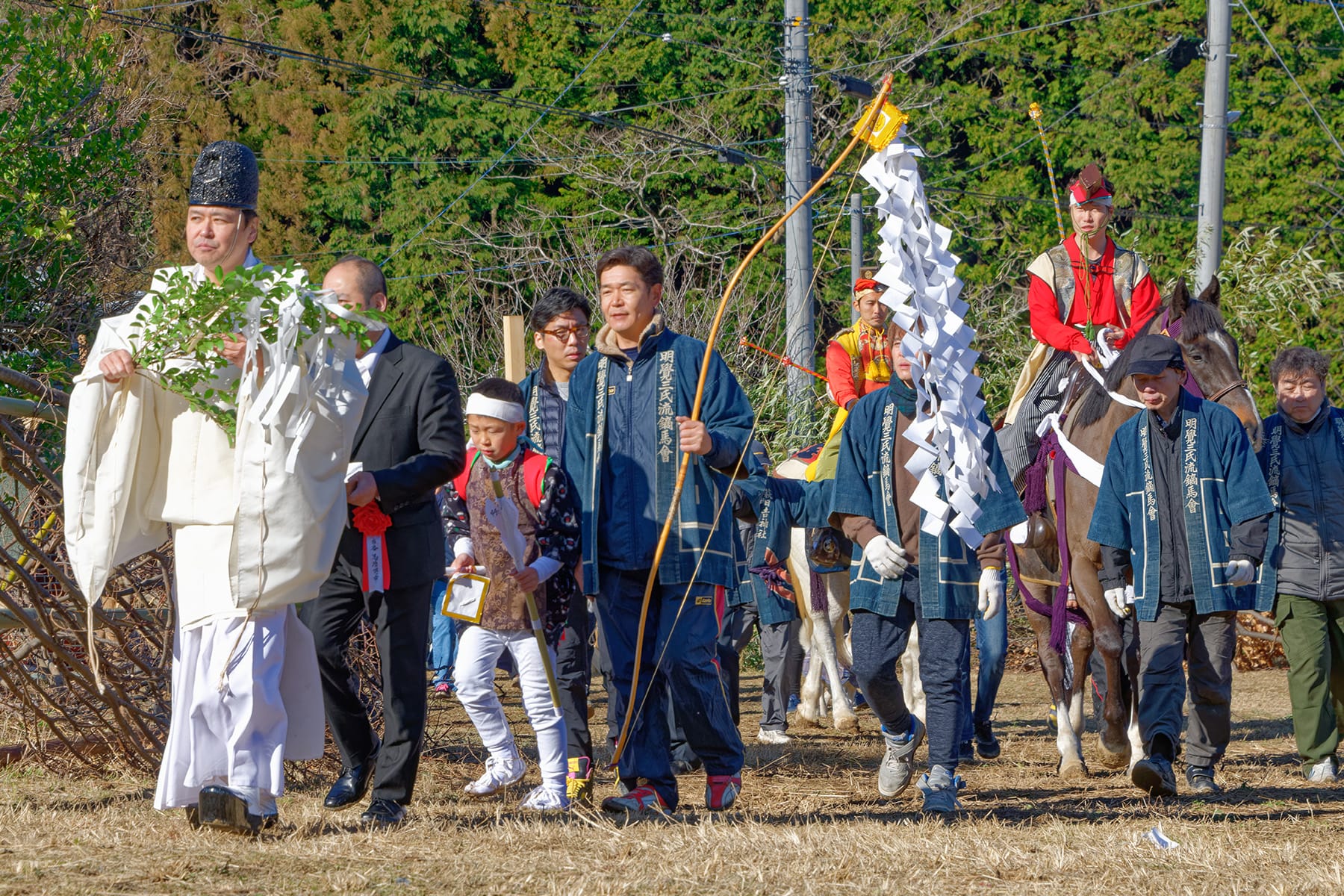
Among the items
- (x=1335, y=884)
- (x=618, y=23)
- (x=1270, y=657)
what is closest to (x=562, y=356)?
(x=1335, y=884)

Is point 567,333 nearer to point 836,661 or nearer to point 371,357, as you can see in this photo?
point 371,357

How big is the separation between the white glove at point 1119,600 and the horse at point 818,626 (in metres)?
2.70

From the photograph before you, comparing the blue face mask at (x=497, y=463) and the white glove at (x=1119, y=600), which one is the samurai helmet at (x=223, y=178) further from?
the white glove at (x=1119, y=600)

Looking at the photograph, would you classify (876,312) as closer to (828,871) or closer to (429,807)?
(429,807)

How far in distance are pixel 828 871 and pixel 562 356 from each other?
3579 millimetres

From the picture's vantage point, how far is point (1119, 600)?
7.59 m

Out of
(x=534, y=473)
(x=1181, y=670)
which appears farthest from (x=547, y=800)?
(x=1181, y=670)

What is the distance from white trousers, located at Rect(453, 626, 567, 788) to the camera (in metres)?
6.32

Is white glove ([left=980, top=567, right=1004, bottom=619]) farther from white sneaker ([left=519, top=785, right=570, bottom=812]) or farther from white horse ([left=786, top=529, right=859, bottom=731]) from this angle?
white horse ([left=786, top=529, right=859, bottom=731])

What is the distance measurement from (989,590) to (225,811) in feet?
11.0

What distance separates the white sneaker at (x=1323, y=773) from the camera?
7.86 meters

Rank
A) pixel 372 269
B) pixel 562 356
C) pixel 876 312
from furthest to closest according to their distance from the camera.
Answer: pixel 876 312 < pixel 562 356 < pixel 372 269

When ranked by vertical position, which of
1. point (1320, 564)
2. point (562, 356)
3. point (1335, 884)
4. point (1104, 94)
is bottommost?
point (1335, 884)

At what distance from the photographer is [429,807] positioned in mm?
6094
